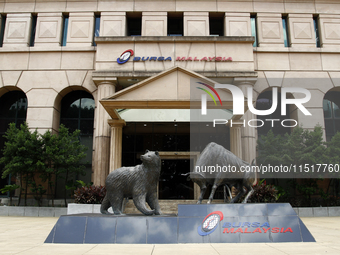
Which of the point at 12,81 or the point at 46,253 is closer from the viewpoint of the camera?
the point at 46,253

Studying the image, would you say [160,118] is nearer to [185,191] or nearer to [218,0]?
[185,191]

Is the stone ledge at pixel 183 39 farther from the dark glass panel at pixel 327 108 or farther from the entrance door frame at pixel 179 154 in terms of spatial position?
the dark glass panel at pixel 327 108

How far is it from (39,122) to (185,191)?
10.9 m

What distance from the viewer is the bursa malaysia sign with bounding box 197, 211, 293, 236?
6727mm

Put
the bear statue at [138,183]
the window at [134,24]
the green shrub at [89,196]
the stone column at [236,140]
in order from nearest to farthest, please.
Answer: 1. the bear statue at [138,183]
2. the green shrub at [89,196]
3. the stone column at [236,140]
4. the window at [134,24]

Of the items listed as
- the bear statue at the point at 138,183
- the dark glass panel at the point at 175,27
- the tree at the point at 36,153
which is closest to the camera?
the bear statue at the point at 138,183

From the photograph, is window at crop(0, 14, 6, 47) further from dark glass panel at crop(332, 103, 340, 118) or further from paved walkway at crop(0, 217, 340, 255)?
dark glass panel at crop(332, 103, 340, 118)

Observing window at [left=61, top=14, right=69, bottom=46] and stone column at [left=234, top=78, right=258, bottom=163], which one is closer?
stone column at [left=234, top=78, right=258, bottom=163]

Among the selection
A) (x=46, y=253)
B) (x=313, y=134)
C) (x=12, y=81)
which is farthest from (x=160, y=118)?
(x=46, y=253)

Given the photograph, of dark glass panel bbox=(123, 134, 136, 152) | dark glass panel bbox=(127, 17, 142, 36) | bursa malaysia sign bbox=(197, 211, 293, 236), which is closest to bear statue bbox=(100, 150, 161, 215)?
bursa malaysia sign bbox=(197, 211, 293, 236)

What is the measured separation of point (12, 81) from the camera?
65.1 ft

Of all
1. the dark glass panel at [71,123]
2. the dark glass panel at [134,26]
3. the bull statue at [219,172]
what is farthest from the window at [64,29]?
the bull statue at [219,172]

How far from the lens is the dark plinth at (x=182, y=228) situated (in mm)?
6496

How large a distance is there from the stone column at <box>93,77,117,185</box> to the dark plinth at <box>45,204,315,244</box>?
436 inches
